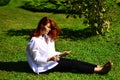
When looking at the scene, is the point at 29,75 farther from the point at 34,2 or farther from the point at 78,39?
the point at 34,2

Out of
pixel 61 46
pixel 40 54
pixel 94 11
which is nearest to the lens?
pixel 40 54

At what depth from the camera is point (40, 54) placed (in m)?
8.98

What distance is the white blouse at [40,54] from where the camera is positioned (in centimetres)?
888

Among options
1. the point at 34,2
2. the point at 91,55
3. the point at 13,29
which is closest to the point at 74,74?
the point at 91,55

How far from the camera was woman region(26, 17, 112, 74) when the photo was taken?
29.2 feet

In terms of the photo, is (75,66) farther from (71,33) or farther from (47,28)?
(71,33)

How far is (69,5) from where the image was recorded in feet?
44.7

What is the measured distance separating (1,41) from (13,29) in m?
2.18

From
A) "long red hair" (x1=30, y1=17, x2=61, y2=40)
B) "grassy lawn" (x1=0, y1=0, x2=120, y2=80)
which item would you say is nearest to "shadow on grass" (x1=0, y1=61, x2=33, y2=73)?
"grassy lawn" (x1=0, y1=0, x2=120, y2=80)

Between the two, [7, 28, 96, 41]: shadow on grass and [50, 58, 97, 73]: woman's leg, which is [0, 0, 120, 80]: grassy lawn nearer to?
[7, 28, 96, 41]: shadow on grass

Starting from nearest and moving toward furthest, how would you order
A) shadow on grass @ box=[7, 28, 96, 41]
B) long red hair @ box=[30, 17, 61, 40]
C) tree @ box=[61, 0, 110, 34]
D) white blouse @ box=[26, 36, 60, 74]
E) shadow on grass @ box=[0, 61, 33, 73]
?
1. white blouse @ box=[26, 36, 60, 74]
2. long red hair @ box=[30, 17, 61, 40]
3. shadow on grass @ box=[0, 61, 33, 73]
4. tree @ box=[61, 0, 110, 34]
5. shadow on grass @ box=[7, 28, 96, 41]

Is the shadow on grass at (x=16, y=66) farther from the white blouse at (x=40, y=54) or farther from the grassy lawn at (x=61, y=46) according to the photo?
the white blouse at (x=40, y=54)

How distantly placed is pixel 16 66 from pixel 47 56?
1.26 m

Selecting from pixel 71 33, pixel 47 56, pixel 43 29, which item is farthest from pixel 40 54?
pixel 71 33
